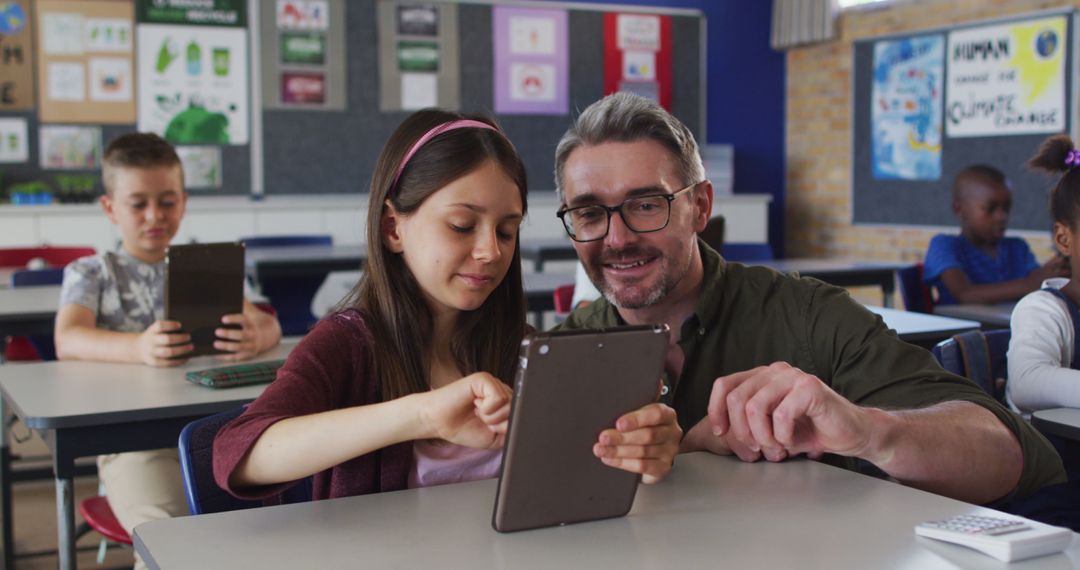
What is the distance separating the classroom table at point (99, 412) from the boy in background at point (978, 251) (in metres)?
2.73

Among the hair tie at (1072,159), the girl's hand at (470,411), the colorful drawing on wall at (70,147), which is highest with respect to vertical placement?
the colorful drawing on wall at (70,147)

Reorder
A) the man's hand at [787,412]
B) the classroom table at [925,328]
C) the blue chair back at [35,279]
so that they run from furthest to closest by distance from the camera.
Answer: the blue chair back at [35,279] < the classroom table at [925,328] < the man's hand at [787,412]

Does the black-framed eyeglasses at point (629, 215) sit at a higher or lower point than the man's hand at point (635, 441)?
higher

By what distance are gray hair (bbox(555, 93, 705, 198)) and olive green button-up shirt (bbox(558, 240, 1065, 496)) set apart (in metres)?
0.16

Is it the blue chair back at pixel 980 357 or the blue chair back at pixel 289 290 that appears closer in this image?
the blue chair back at pixel 980 357

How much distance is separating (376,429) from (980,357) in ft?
4.57

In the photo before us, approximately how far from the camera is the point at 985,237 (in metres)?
4.21

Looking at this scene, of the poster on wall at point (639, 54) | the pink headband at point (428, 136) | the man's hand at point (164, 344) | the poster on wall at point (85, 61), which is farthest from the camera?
the poster on wall at point (639, 54)

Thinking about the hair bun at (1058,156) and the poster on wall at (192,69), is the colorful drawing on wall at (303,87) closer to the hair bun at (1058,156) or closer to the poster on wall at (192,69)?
the poster on wall at (192,69)

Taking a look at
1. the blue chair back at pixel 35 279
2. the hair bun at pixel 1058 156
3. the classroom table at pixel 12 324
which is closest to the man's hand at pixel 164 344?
the classroom table at pixel 12 324

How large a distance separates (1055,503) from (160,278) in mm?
2014

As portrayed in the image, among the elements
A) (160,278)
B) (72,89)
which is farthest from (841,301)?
(72,89)

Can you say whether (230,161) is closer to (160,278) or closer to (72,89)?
(72,89)

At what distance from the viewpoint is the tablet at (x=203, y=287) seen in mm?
2203
